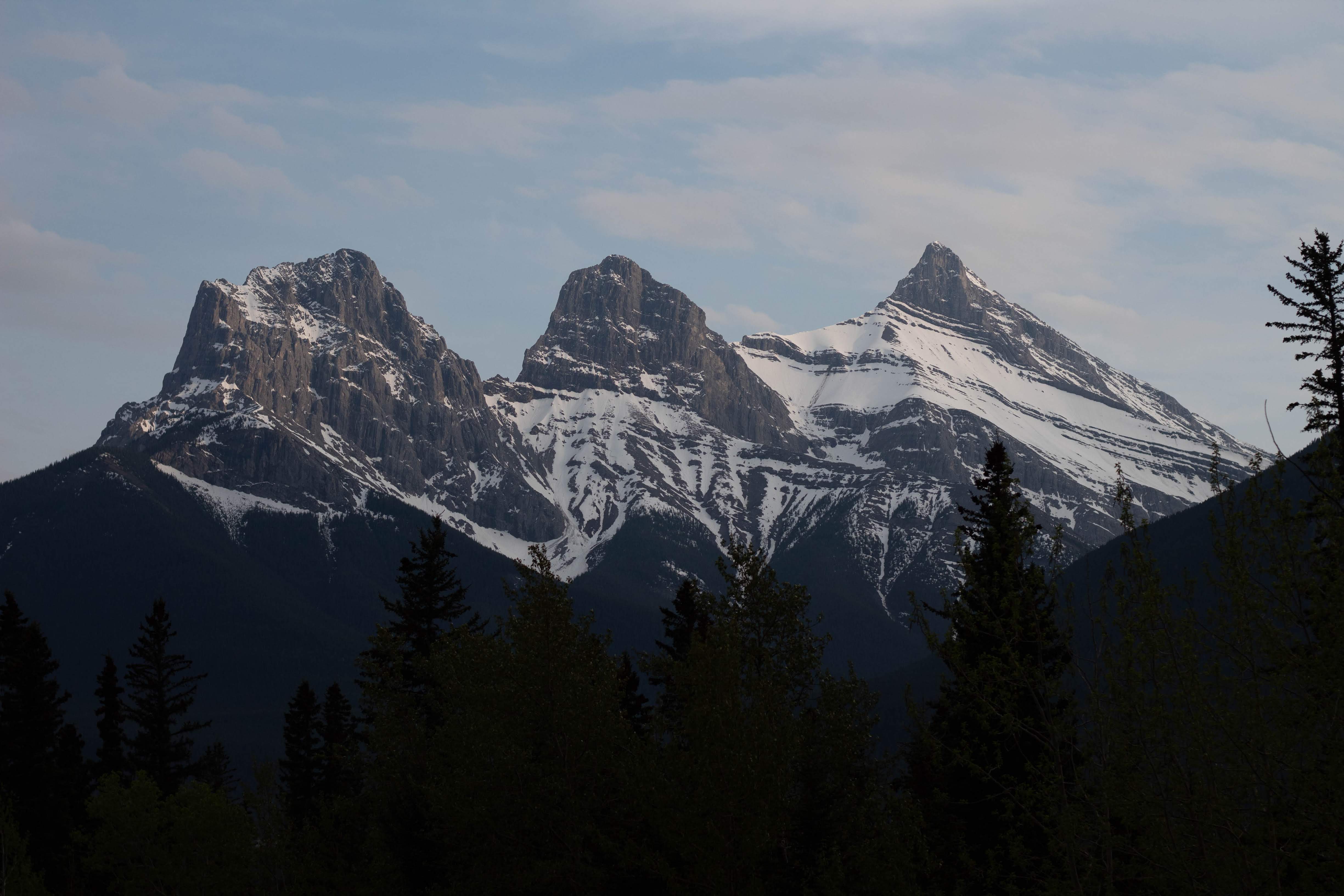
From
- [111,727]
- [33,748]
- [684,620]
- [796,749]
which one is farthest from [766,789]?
[111,727]

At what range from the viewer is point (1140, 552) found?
19.2 metres

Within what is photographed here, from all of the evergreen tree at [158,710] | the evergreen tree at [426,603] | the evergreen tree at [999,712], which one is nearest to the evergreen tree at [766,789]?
the evergreen tree at [999,712]

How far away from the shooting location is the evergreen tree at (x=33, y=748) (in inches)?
2261

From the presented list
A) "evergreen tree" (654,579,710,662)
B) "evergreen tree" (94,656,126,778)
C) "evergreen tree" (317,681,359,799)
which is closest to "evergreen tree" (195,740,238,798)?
"evergreen tree" (317,681,359,799)

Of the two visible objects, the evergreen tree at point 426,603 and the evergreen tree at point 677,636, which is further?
the evergreen tree at point 426,603

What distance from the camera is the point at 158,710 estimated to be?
72500mm

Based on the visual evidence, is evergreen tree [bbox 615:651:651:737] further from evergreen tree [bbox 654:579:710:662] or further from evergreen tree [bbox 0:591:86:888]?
evergreen tree [bbox 0:591:86:888]

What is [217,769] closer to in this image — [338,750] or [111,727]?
[111,727]

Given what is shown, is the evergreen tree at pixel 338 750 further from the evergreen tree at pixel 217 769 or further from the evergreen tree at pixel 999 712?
the evergreen tree at pixel 999 712

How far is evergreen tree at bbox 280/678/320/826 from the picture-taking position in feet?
261

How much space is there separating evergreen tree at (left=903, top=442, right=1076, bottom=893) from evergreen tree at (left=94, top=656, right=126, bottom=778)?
46.8 metres

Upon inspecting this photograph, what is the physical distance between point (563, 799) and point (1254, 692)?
78.3 feet

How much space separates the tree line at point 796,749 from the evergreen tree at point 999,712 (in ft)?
0.48

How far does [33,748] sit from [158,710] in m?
14.4
